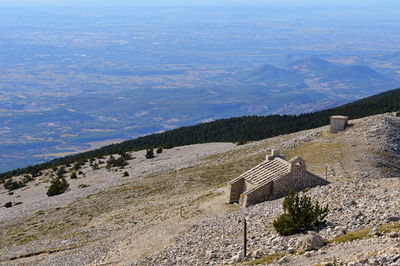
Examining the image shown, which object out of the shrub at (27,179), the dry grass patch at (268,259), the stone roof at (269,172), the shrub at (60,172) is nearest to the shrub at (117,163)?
the shrub at (60,172)

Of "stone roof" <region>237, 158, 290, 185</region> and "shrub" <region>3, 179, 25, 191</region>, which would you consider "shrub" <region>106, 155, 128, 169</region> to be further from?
"stone roof" <region>237, 158, 290, 185</region>

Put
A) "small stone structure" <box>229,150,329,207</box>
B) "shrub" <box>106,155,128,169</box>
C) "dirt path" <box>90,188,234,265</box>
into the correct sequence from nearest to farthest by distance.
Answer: "dirt path" <box>90,188,234,265</box> < "small stone structure" <box>229,150,329,207</box> < "shrub" <box>106,155,128,169</box>

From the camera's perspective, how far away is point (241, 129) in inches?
3187

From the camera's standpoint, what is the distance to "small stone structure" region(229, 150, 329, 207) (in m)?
28.7

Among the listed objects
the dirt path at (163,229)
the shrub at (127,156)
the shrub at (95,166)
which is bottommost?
the shrub at (95,166)

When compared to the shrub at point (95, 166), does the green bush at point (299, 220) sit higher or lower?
higher

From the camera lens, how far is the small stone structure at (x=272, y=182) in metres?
28.7

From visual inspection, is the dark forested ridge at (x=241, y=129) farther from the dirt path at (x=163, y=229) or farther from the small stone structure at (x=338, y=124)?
the dirt path at (x=163, y=229)

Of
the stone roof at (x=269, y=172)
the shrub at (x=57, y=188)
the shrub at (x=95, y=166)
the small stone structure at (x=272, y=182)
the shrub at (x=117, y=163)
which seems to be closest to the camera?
the small stone structure at (x=272, y=182)

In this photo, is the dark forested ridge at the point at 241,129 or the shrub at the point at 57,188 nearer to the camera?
the shrub at the point at 57,188

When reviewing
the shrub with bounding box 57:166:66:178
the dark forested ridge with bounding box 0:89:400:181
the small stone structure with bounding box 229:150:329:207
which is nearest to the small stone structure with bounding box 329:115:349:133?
the small stone structure with bounding box 229:150:329:207

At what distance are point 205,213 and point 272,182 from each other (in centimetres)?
334

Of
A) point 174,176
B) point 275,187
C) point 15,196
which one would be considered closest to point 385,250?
point 275,187

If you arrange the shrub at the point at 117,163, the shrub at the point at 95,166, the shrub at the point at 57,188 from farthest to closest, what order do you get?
the shrub at the point at 95,166
the shrub at the point at 117,163
the shrub at the point at 57,188
